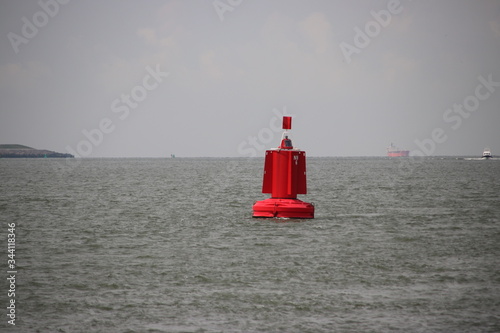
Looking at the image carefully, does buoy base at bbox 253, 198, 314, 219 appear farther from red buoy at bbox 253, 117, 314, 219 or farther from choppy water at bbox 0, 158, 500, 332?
choppy water at bbox 0, 158, 500, 332

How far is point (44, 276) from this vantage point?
1631 centimetres

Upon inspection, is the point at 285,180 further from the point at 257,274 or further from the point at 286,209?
the point at 257,274

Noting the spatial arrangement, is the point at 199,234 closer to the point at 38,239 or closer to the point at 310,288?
the point at 38,239

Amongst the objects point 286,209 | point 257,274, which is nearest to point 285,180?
point 286,209

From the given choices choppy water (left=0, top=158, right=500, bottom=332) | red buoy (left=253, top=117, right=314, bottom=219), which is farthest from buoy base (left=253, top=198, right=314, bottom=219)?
choppy water (left=0, top=158, right=500, bottom=332)

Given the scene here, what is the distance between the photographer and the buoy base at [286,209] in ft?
82.3

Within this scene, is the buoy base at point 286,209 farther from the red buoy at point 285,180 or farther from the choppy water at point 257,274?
the choppy water at point 257,274

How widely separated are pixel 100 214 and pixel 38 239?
10095mm

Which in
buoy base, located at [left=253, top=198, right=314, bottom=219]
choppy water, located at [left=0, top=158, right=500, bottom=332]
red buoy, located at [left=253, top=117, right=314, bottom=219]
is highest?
red buoy, located at [left=253, top=117, right=314, bottom=219]

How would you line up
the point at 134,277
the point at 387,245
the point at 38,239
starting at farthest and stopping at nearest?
the point at 38,239 → the point at 387,245 → the point at 134,277

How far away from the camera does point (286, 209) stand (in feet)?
82.2

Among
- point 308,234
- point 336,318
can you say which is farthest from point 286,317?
point 308,234

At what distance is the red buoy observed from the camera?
82.1 ft

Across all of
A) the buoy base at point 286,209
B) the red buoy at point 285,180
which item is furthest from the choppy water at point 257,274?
the red buoy at point 285,180
